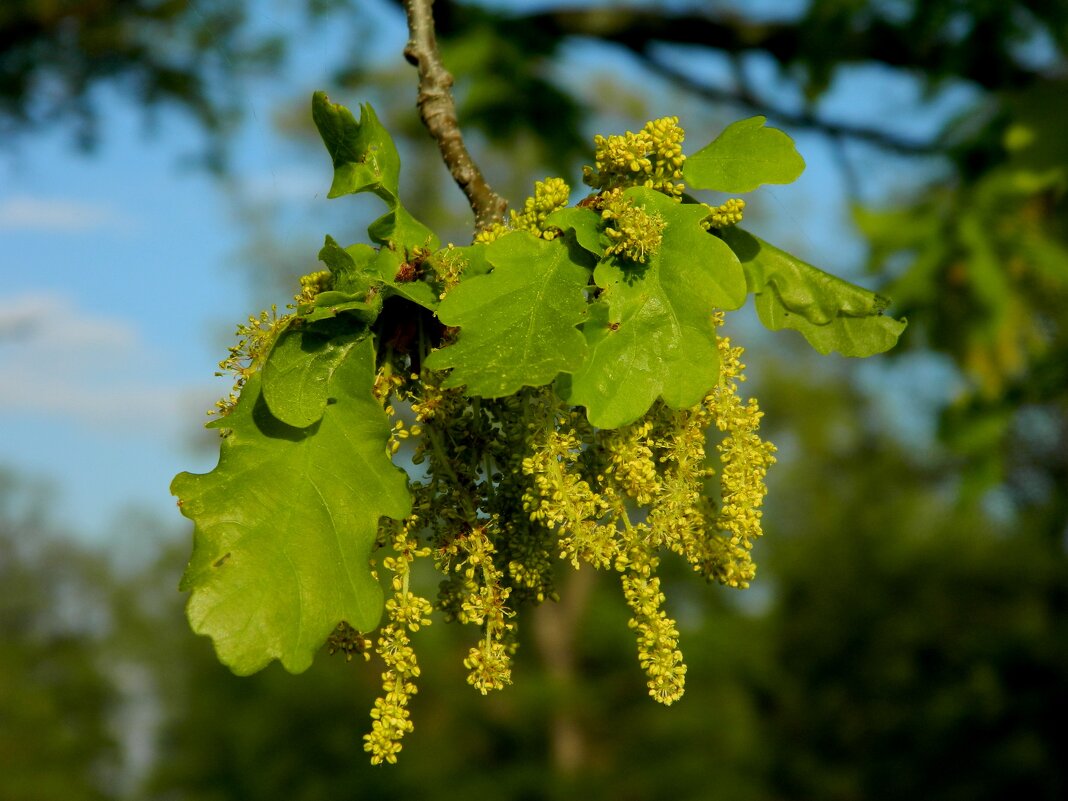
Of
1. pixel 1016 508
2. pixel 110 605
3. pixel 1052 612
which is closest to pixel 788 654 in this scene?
pixel 1052 612

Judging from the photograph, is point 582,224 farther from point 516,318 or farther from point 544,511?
point 544,511

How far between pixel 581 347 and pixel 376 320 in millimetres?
357

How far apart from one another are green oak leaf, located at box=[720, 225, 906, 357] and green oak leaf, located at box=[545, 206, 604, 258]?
259 mm

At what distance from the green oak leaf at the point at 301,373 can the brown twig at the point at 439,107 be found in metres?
0.35

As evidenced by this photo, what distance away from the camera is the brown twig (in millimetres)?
1709

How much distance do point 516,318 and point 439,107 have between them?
0.57m

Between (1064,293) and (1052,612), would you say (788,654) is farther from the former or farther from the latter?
(1064,293)

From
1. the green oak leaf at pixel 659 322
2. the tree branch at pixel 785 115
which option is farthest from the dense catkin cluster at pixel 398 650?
the tree branch at pixel 785 115

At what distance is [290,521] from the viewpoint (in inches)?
55.0

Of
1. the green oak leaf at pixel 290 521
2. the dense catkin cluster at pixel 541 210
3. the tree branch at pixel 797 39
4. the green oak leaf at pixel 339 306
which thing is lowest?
the tree branch at pixel 797 39

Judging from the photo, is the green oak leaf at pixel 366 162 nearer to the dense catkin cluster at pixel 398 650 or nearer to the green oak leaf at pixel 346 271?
the green oak leaf at pixel 346 271

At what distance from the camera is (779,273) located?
5.39 ft

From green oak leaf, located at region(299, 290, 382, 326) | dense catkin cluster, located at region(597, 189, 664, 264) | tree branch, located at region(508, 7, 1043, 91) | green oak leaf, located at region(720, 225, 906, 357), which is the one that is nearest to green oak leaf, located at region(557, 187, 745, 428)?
dense catkin cluster, located at region(597, 189, 664, 264)

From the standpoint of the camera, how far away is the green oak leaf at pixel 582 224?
1.43m
